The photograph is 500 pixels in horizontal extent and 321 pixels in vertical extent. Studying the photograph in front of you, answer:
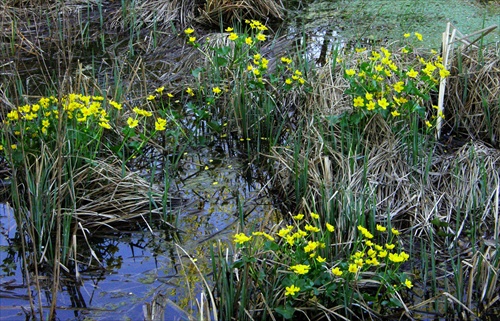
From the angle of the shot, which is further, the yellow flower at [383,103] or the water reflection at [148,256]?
the yellow flower at [383,103]

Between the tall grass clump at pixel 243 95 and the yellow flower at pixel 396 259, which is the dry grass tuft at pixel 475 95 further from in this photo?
the yellow flower at pixel 396 259

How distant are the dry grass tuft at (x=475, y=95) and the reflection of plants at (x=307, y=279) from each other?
5.27 ft

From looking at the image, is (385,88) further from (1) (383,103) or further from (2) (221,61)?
(2) (221,61)

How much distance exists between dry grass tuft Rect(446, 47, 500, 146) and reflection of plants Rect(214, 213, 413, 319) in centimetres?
161

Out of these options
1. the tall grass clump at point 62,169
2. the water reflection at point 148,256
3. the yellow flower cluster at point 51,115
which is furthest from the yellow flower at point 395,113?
the yellow flower cluster at point 51,115

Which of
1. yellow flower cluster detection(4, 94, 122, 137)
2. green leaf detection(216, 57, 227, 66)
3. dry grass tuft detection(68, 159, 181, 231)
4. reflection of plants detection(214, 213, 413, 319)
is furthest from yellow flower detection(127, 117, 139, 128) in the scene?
reflection of plants detection(214, 213, 413, 319)

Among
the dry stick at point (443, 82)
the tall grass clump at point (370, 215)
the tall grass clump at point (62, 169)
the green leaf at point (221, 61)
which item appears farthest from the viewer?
the green leaf at point (221, 61)

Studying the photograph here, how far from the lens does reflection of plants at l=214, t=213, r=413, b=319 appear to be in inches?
109

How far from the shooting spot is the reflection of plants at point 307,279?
278cm

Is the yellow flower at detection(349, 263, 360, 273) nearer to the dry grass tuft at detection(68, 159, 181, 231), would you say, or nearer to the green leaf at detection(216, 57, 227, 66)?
the dry grass tuft at detection(68, 159, 181, 231)

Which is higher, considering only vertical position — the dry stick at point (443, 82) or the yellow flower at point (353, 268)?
the dry stick at point (443, 82)

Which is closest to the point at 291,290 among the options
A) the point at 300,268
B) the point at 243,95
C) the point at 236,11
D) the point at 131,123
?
the point at 300,268

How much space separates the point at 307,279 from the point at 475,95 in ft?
6.82

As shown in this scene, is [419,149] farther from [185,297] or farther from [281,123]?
[185,297]
